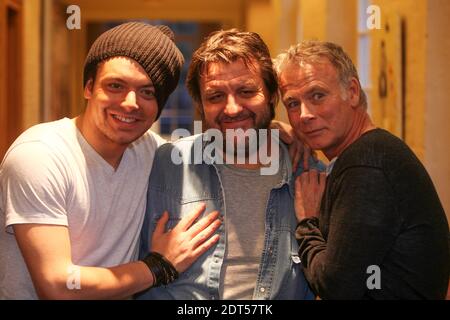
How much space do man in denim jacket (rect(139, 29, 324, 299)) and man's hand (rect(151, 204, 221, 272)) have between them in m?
0.02

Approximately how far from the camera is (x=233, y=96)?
1.38 m

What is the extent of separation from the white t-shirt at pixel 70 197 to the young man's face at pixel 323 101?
0.42 m

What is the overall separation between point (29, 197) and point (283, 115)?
291cm

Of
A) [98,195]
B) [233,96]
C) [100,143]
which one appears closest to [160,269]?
[98,195]

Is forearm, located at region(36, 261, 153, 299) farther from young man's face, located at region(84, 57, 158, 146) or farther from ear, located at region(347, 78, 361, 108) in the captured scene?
ear, located at region(347, 78, 361, 108)

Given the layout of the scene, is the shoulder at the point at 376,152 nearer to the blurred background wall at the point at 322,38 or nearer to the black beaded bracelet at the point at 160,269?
the black beaded bracelet at the point at 160,269

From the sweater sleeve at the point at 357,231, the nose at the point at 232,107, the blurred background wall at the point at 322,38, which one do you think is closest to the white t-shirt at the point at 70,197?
the nose at the point at 232,107

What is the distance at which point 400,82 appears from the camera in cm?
210

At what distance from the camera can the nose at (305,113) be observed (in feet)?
4.26

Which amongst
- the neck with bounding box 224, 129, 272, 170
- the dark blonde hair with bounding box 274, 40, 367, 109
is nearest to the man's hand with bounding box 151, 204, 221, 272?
the neck with bounding box 224, 129, 272, 170

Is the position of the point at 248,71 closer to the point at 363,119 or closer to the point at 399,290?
the point at 363,119

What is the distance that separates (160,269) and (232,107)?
415 millimetres

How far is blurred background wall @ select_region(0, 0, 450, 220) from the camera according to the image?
186cm
